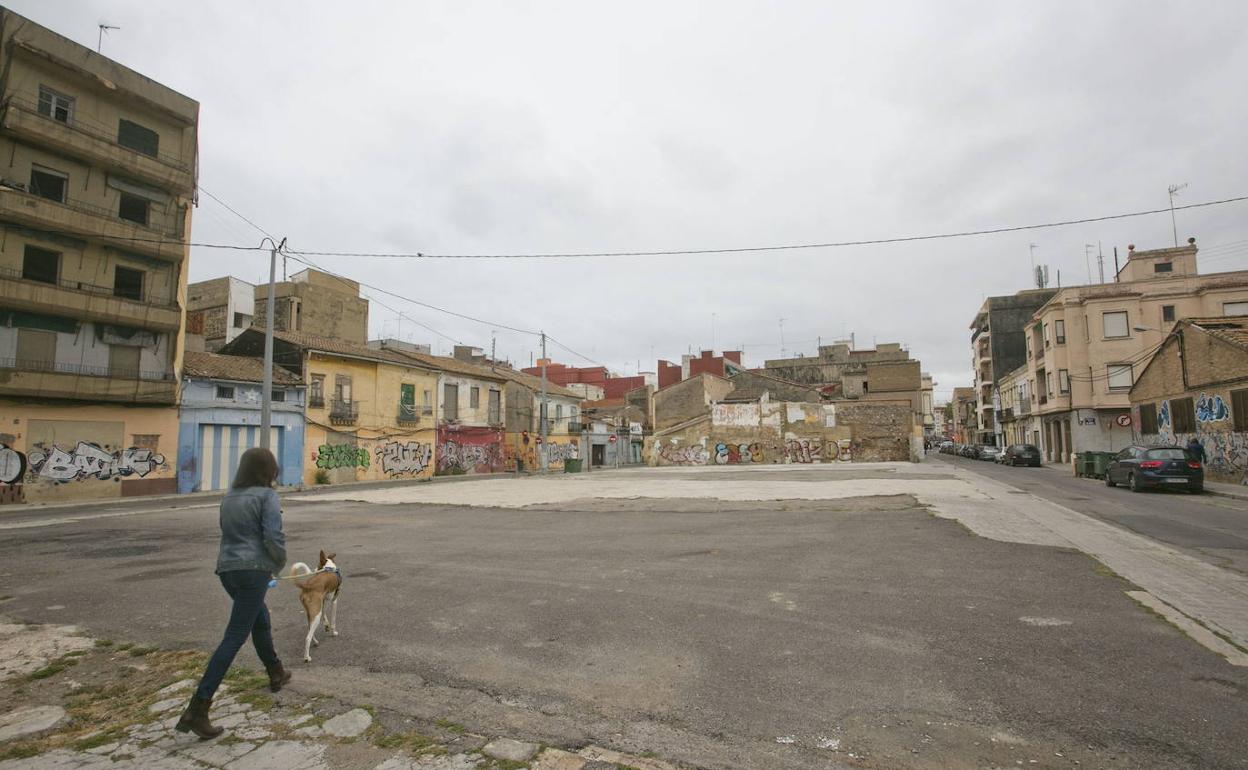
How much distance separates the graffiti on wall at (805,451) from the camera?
50.2 metres

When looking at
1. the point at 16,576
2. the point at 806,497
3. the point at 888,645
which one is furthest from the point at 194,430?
the point at 888,645

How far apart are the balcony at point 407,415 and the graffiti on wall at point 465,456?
2.67 meters

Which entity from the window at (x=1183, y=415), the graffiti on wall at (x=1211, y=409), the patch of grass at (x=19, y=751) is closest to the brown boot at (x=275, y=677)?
the patch of grass at (x=19, y=751)

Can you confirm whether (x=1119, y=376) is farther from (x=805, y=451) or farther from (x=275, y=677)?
(x=275, y=677)

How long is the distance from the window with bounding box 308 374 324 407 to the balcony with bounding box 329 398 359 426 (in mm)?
661

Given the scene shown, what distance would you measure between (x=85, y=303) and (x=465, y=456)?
68.2 ft

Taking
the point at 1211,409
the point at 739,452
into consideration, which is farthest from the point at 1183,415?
the point at 739,452

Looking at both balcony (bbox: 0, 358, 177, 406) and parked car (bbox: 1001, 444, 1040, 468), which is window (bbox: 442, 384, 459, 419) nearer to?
balcony (bbox: 0, 358, 177, 406)

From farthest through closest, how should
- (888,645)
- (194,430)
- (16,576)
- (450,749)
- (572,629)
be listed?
(194,430)
(16,576)
(572,629)
(888,645)
(450,749)

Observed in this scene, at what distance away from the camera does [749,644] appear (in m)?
4.85

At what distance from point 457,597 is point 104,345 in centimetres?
2599

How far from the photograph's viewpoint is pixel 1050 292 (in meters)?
60.9

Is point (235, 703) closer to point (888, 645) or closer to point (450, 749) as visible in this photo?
point (450, 749)

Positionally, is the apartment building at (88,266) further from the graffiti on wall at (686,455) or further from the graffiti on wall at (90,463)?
the graffiti on wall at (686,455)
